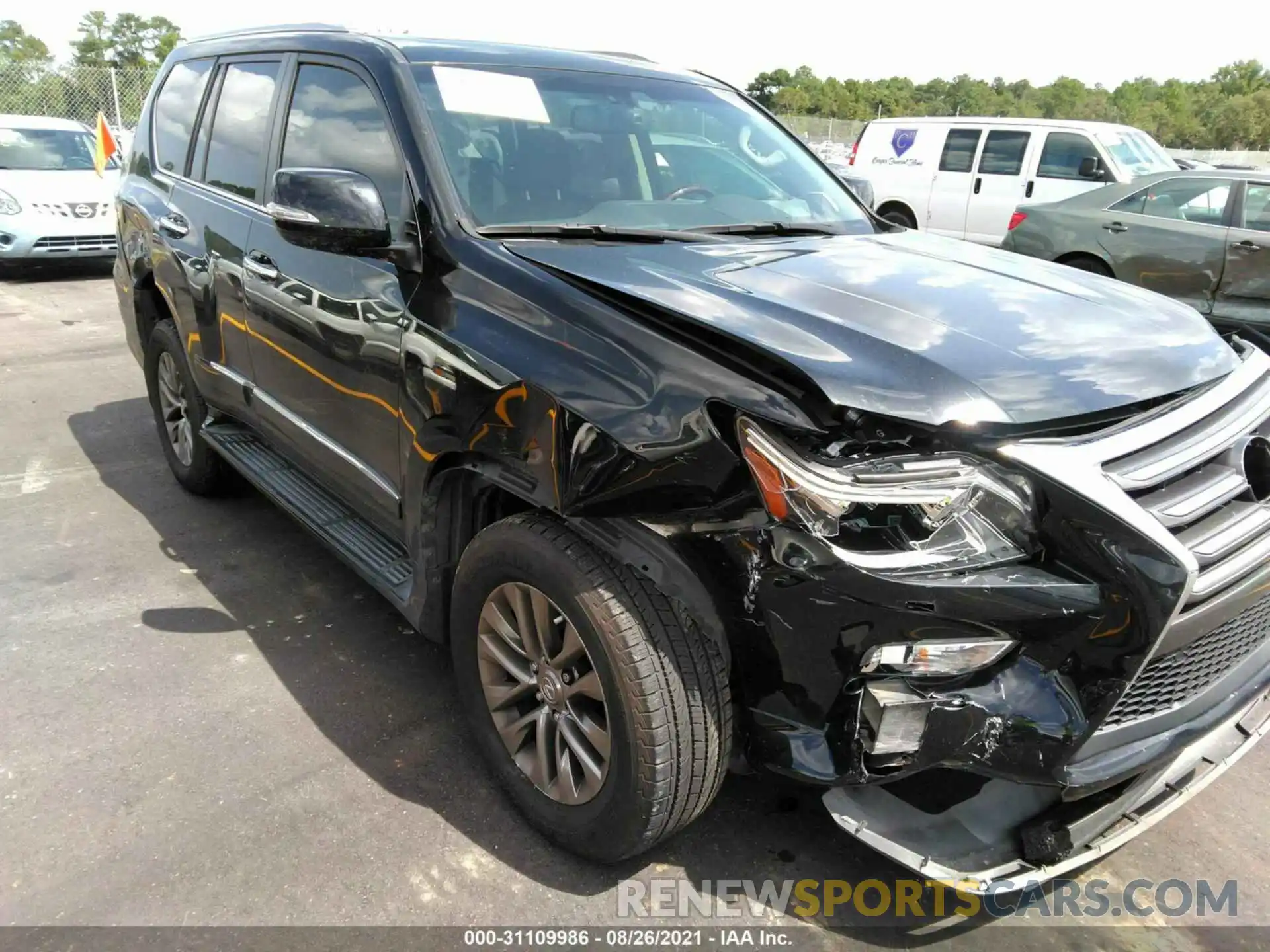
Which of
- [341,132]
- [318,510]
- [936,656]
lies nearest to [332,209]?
[341,132]

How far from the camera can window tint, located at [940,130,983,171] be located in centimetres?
1178

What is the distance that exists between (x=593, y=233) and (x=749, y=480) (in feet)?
3.73

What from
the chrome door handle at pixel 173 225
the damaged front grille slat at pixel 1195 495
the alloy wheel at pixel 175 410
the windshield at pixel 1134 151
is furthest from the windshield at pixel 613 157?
the windshield at pixel 1134 151

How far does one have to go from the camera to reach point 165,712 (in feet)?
9.75

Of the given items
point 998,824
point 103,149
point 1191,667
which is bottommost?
point 103,149

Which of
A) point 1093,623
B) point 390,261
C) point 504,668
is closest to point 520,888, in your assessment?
point 504,668

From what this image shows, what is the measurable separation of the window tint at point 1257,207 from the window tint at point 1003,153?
12.3ft

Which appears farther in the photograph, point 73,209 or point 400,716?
point 73,209

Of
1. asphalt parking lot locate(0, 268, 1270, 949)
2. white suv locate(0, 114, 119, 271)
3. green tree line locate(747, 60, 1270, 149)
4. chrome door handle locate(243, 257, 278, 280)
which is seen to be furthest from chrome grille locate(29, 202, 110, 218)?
green tree line locate(747, 60, 1270, 149)

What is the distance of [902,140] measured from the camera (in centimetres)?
1256

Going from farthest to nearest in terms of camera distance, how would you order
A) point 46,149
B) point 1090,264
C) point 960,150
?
point 960,150
point 46,149
point 1090,264

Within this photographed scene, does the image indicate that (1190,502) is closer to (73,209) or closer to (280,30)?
(280,30)

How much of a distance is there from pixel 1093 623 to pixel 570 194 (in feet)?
6.19

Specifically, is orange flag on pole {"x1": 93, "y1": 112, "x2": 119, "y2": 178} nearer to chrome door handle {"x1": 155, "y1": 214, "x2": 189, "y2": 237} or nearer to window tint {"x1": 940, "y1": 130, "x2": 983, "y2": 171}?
chrome door handle {"x1": 155, "y1": 214, "x2": 189, "y2": 237}
